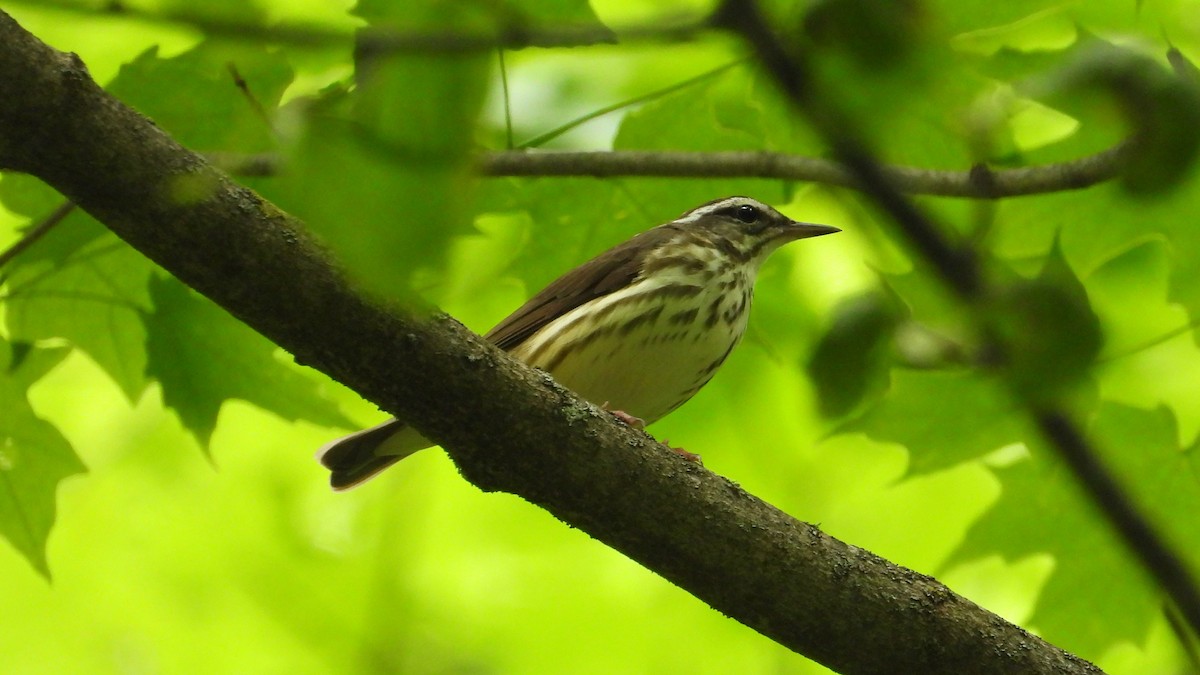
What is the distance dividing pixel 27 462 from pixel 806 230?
3379 mm

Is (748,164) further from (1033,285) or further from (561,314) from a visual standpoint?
(1033,285)

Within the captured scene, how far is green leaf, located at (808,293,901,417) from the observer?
1247mm

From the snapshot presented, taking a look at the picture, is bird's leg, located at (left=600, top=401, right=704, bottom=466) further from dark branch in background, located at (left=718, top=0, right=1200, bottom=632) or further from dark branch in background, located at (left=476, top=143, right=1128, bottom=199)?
dark branch in background, located at (left=718, top=0, right=1200, bottom=632)

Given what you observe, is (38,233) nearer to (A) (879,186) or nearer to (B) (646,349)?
(B) (646,349)

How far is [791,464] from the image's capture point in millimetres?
6777

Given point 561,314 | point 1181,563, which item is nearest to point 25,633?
point 561,314

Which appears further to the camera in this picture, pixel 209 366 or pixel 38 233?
pixel 209 366

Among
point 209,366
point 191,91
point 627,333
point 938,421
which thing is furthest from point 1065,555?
point 191,91

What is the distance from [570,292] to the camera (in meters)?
5.14

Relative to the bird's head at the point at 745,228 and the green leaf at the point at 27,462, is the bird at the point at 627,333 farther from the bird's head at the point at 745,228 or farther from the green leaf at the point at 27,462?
the green leaf at the point at 27,462

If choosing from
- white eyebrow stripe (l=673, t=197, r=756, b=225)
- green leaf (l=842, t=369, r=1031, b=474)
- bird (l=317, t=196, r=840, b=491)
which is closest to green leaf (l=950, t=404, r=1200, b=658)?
green leaf (l=842, t=369, r=1031, b=474)

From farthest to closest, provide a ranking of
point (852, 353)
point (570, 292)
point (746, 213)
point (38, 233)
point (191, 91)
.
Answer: point (746, 213) < point (570, 292) < point (191, 91) < point (38, 233) < point (852, 353)

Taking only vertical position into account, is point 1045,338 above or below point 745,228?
below

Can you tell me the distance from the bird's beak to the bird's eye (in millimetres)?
195
